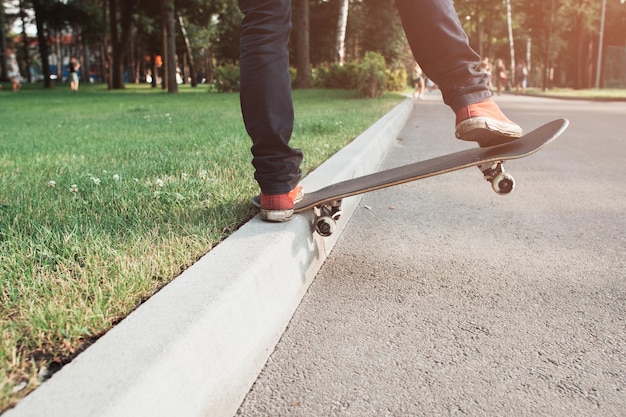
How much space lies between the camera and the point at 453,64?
2.60 m

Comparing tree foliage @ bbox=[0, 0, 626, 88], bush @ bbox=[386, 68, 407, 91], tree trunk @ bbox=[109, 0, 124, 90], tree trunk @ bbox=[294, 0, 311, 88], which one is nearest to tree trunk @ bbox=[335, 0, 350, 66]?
tree foliage @ bbox=[0, 0, 626, 88]

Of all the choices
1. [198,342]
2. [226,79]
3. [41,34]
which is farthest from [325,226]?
[41,34]

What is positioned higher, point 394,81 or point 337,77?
point 337,77

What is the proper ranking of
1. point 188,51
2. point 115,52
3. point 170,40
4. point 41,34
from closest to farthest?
point 170,40
point 115,52
point 41,34
point 188,51

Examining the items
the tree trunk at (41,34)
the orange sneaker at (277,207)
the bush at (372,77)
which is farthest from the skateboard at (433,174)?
the tree trunk at (41,34)

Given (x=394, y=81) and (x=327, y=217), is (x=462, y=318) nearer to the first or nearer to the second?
(x=327, y=217)

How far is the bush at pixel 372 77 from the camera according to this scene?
15.2 meters

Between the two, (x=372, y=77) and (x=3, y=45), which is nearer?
(x=372, y=77)

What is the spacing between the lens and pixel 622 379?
66.5 inches

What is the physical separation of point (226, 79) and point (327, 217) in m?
24.1

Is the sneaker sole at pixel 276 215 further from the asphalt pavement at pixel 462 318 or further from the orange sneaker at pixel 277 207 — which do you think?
the asphalt pavement at pixel 462 318

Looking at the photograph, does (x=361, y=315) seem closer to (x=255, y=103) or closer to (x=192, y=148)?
(x=255, y=103)

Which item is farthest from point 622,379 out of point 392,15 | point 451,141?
point 392,15

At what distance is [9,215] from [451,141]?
6096 mm
